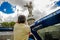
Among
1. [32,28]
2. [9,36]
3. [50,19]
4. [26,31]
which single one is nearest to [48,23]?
[50,19]

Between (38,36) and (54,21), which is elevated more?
(54,21)

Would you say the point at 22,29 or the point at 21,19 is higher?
the point at 21,19

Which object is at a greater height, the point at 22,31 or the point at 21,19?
the point at 21,19

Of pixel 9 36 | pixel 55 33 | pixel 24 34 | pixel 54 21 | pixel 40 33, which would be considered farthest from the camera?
pixel 9 36

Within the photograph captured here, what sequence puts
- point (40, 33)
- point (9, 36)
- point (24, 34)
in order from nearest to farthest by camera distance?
point (24, 34) → point (40, 33) → point (9, 36)

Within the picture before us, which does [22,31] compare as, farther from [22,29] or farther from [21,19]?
[21,19]

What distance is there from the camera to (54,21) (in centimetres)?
483

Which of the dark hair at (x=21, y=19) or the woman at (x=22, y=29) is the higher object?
the dark hair at (x=21, y=19)

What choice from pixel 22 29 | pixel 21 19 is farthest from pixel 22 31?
pixel 21 19

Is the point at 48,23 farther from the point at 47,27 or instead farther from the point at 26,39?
the point at 26,39

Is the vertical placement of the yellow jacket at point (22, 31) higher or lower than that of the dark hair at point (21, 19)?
lower

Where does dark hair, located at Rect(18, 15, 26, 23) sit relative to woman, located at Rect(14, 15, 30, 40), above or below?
above

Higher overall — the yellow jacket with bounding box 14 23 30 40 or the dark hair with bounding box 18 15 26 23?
the dark hair with bounding box 18 15 26 23

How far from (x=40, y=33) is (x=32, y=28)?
0.25 metres
